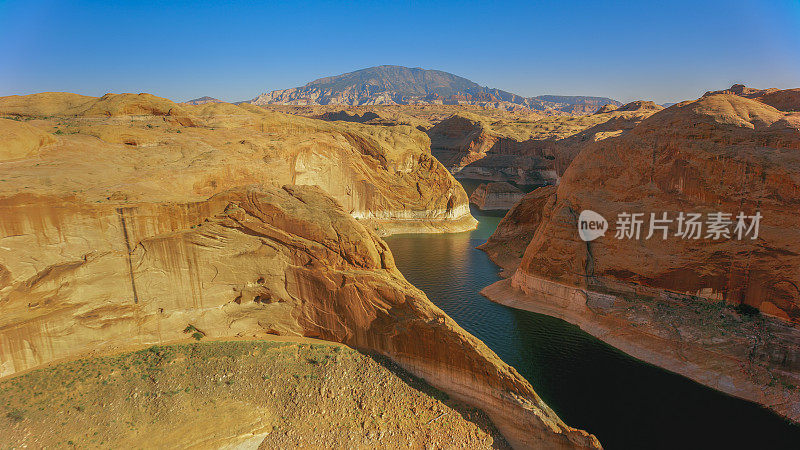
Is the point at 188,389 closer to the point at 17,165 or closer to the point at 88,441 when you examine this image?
the point at 88,441

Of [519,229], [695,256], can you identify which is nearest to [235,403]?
[695,256]

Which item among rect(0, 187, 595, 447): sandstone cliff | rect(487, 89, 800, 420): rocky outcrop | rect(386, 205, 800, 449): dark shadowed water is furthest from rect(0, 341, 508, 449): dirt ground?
rect(487, 89, 800, 420): rocky outcrop

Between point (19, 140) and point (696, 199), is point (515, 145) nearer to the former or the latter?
point (696, 199)

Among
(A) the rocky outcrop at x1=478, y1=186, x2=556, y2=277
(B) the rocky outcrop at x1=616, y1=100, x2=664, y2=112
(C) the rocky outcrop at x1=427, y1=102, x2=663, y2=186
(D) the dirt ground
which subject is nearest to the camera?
(D) the dirt ground

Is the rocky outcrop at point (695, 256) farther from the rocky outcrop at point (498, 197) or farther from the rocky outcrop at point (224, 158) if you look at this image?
the rocky outcrop at point (498, 197)

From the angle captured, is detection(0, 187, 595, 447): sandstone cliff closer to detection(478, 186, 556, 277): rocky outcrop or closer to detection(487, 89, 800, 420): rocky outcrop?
detection(487, 89, 800, 420): rocky outcrop

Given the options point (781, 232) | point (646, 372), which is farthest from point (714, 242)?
point (646, 372)

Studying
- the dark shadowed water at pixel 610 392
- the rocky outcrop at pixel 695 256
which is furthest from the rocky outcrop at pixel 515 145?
the dark shadowed water at pixel 610 392
